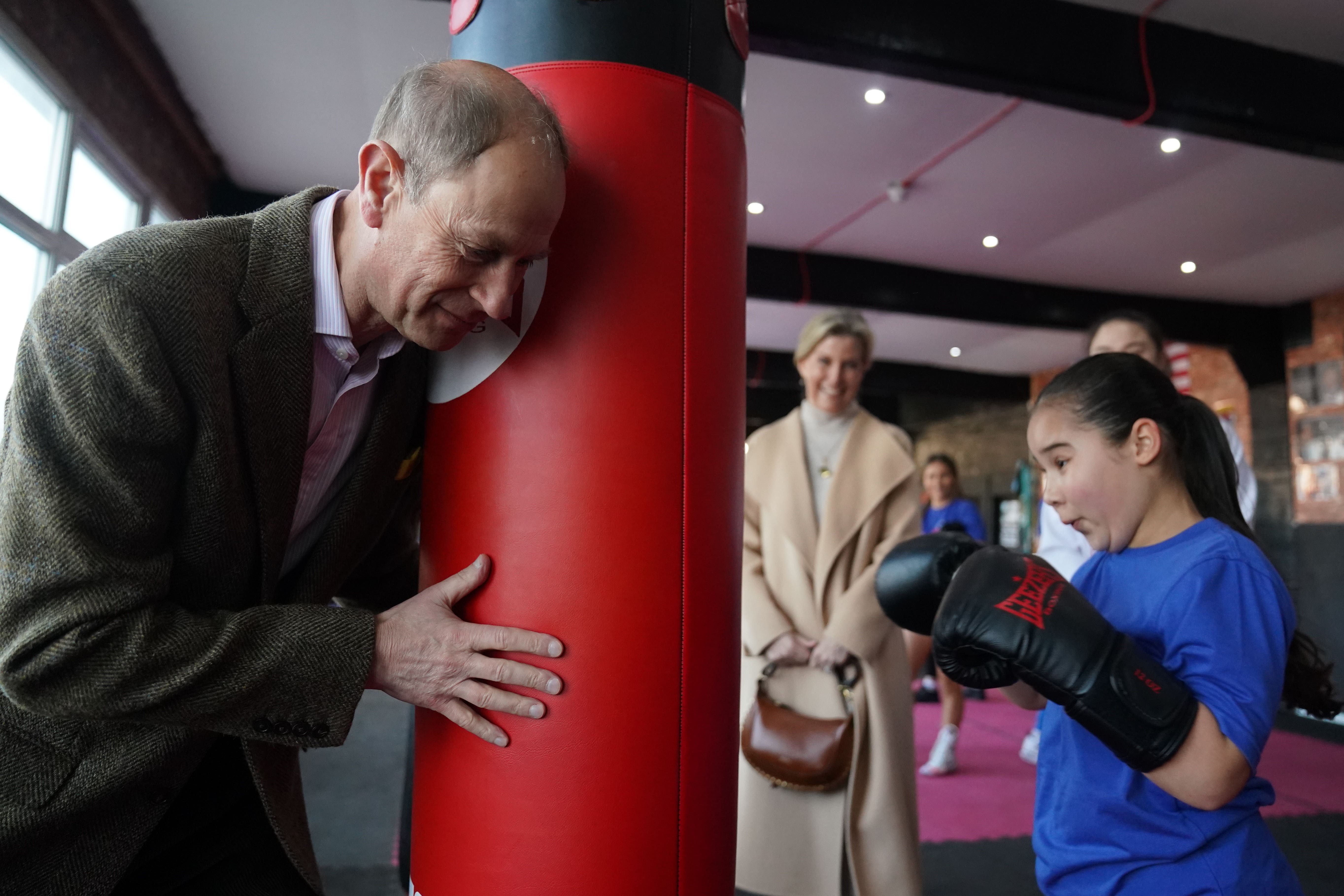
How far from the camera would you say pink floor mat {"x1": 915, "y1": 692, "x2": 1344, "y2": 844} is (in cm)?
365

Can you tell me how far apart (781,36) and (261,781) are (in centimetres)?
317

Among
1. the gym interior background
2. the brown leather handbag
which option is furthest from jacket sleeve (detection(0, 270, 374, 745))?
the gym interior background

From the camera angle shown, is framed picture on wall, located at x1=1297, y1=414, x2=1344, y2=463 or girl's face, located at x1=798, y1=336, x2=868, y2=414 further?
framed picture on wall, located at x1=1297, y1=414, x2=1344, y2=463

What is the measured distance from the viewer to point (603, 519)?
994 millimetres

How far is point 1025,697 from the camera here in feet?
5.17

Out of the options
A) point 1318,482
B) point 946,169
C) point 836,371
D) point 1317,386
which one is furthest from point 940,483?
point 836,371

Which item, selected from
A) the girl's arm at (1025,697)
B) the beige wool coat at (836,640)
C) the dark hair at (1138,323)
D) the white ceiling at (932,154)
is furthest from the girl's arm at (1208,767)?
the white ceiling at (932,154)

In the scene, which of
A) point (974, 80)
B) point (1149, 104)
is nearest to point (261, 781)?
point (974, 80)

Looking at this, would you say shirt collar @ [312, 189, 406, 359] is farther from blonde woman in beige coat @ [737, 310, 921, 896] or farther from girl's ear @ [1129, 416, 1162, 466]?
blonde woman in beige coat @ [737, 310, 921, 896]

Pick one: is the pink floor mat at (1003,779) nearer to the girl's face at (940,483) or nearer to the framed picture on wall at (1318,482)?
the girl's face at (940,483)

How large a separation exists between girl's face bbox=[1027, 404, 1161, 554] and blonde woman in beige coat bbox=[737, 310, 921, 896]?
3.05 feet

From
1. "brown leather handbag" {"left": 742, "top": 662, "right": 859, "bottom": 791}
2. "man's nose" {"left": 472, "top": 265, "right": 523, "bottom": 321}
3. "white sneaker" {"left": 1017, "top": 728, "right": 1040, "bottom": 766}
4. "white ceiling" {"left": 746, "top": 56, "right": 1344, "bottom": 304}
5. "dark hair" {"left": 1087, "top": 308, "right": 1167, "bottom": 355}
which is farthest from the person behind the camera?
"white ceiling" {"left": 746, "top": 56, "right": 1344, "bottom": 304}

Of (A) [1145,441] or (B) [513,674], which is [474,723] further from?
(A) [1145,441]

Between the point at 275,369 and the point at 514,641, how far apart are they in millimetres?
406
